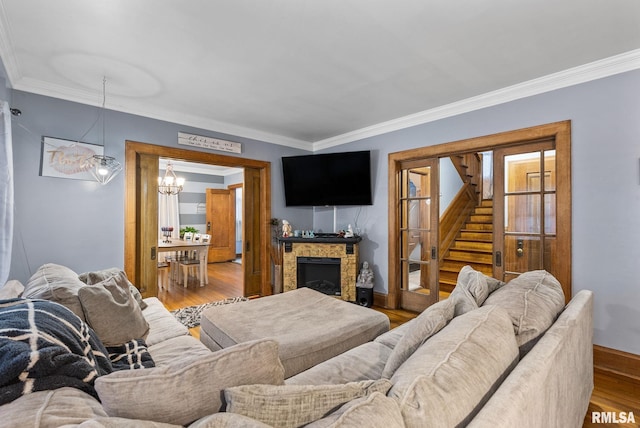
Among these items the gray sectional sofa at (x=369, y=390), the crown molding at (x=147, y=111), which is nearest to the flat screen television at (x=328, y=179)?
the crown molding at (x=147, y=111)

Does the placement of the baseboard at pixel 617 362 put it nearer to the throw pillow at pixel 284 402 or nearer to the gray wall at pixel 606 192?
the gray wall at pixel 606 192

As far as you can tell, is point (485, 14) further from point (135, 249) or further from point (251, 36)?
point (135, 249)

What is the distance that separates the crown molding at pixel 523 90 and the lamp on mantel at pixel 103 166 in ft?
10.5

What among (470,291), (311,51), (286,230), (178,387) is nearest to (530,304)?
(470,291)

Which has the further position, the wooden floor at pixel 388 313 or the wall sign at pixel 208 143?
the wall sign at pixel 208 143

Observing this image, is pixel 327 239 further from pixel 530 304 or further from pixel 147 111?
pixel 530 304

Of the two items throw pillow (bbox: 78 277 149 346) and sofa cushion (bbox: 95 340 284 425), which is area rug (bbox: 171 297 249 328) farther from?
sofa cushion (bbox: 95 340 284 425)

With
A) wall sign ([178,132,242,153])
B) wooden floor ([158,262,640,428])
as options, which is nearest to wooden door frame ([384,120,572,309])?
wooden floor ([158,262,640,428])

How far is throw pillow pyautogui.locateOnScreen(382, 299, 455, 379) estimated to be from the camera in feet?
3.71

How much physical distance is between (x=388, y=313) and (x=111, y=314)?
10.3ft

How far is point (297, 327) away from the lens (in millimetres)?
2096

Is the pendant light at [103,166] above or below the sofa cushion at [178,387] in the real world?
above

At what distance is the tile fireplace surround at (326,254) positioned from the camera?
4.24 meters

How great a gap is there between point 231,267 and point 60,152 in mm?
4812
